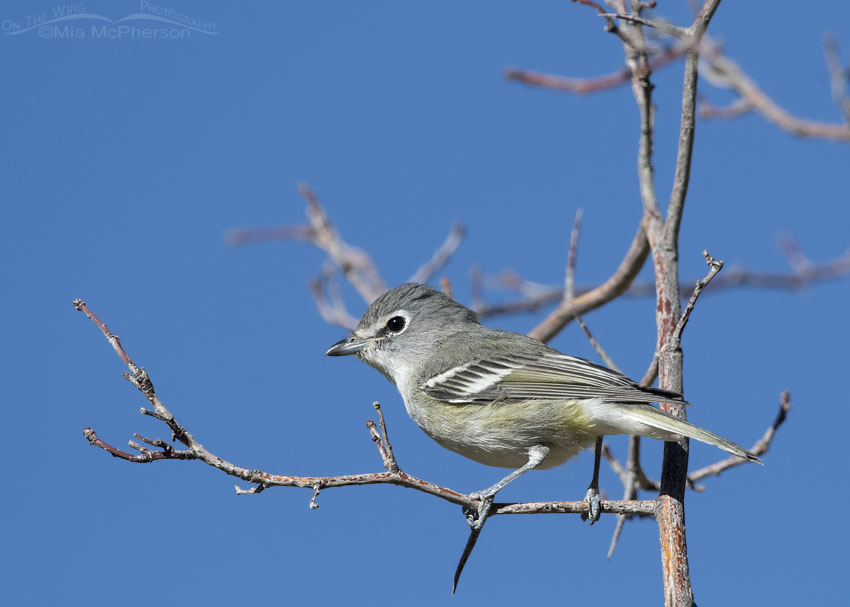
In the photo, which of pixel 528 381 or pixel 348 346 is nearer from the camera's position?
pixel 528 381

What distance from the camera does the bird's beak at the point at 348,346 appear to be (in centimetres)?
541

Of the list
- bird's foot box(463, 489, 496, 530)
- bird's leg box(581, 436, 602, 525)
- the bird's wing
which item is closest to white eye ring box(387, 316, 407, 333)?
the bird's wing

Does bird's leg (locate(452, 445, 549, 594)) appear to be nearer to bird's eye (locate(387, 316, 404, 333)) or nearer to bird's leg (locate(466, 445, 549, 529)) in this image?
bird's leg (locate(466, 445, 549, 529))

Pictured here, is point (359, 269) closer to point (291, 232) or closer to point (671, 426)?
point (291, 232)

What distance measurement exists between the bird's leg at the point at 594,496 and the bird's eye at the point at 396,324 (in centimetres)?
160

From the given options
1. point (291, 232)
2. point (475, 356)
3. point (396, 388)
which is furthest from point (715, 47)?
point (291, 232)

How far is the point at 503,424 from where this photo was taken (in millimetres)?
4445

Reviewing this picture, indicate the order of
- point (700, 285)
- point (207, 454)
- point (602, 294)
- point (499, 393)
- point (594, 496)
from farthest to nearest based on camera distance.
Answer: point (602, 294)
point (499, 393)
point (594, 496)
point (700, 285)
point (207, 454)

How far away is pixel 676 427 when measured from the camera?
3.73m

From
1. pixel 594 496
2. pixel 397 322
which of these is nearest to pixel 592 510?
pixel 594 496

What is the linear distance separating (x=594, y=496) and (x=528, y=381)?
32.9 inches

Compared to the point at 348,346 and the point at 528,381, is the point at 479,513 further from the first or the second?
the point at 348,346

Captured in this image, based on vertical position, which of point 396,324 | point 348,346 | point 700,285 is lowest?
point 700,285

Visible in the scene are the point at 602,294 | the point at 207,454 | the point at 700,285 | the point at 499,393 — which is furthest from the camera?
the point at 602,294
